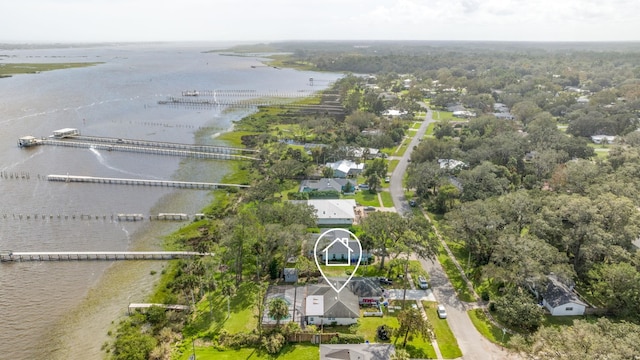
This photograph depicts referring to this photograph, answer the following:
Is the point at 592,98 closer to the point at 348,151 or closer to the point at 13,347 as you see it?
the point at 348,151

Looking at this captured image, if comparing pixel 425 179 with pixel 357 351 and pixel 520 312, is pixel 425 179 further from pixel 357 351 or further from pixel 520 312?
pixel 357 351

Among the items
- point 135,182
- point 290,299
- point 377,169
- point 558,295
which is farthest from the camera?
point 135,182

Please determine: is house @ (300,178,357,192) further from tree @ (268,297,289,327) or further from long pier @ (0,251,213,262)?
tree @ (268,297,289,327)

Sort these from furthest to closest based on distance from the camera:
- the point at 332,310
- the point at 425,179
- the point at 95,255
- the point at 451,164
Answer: the point at 451,164
the point at 425,179
the point at 95,255
the point at 332,310

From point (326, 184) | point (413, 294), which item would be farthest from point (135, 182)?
point (413, 294)

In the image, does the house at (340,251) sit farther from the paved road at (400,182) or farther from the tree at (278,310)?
the tree at (278,310)

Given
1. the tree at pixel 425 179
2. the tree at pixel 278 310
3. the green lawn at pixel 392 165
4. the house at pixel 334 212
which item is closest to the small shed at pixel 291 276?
the tree at pixel 278 310
